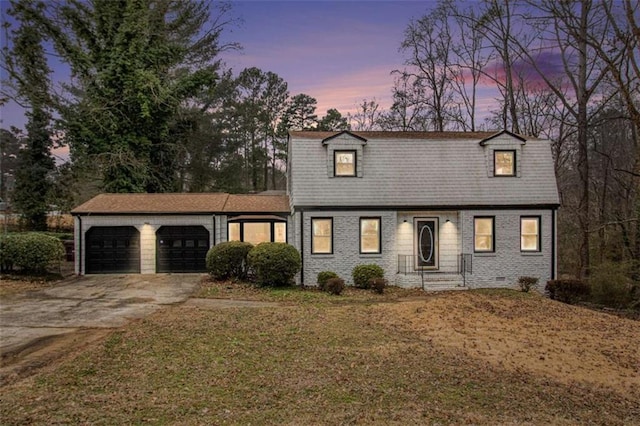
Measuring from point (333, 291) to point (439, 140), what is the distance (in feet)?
27.6

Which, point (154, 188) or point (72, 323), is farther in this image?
point (154, 188)

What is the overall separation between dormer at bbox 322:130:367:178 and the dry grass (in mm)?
7586

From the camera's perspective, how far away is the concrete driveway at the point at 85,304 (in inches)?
348

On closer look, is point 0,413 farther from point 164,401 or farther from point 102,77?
point 102,77

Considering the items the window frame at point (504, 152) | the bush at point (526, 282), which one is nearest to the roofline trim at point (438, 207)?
the window frame at point (504, 152)

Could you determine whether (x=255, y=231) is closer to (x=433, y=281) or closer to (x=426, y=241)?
(x=426, y=241)

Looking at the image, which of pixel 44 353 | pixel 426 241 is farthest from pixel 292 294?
pixel 44 353

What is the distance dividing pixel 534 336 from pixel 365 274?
7.26 meters

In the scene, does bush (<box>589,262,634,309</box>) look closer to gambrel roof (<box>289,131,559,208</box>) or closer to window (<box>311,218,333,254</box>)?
gambrel roof (<box>289,131,559,208</box>)

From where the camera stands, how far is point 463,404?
538 cm

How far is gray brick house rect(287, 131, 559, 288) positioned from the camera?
16062mm

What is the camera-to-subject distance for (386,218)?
53.3 ft

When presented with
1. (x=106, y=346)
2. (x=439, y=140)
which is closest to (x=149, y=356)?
(x=106, y=346)

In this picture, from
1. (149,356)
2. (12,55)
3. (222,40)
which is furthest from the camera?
(222,40)
